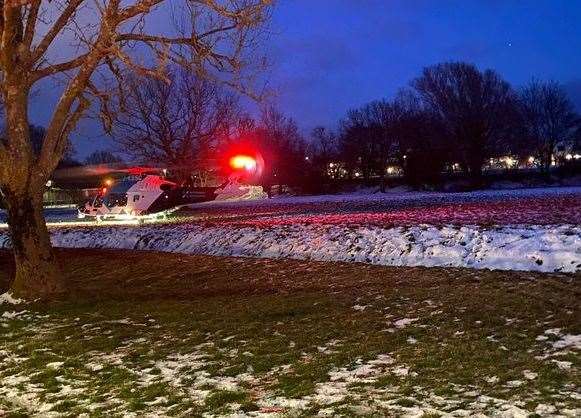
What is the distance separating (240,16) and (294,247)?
6.50 metres

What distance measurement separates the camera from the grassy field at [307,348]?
5.43 metres

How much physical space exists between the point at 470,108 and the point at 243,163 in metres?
36.9

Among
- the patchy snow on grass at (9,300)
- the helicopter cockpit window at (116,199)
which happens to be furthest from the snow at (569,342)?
the helicopter cockpit window at (116,199)

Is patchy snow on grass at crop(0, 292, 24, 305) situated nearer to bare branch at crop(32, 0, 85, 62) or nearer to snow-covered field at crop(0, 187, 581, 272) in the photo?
bare branch at crop(32, 0, 85, 62)

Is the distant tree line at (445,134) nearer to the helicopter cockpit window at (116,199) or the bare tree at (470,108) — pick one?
the bare tree at (470,108)

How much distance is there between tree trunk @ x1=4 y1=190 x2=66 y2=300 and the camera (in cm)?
1126

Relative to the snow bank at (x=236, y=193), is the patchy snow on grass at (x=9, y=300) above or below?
below

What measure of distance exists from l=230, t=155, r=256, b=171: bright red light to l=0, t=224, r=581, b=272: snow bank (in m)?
14.7

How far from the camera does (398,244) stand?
14.5 meters

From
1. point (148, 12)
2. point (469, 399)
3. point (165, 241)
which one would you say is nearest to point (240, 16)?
point (148, 12)

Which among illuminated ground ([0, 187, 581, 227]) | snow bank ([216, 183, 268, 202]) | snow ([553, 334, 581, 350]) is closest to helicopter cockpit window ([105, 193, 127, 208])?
illuminated ground ([0, 187, 581, 227])

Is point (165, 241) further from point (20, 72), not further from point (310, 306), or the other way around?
point (310, 306)

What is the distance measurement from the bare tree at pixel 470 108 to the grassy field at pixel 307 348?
52.8m

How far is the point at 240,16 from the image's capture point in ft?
37.6
